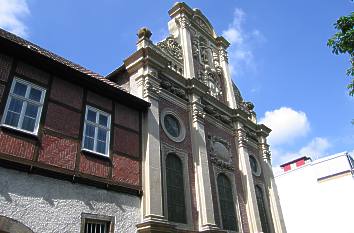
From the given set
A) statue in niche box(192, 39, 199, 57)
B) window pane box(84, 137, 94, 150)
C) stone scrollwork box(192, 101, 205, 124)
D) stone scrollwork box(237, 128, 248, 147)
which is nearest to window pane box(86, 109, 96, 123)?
window pane box(84, 137, 94, 150)

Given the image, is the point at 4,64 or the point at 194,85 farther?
the point at 194,85

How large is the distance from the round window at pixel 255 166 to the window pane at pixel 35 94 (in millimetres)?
13435

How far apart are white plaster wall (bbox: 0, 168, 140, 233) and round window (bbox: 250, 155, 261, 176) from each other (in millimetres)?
10902

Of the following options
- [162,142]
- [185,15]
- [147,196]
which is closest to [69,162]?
[147,196]

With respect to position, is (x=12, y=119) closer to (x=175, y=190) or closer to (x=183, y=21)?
(x=175, y=190)

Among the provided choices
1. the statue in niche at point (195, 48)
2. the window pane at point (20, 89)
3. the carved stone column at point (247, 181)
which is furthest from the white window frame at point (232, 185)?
the window pane at point (20, 89)

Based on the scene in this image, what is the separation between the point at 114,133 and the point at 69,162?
211 centimetres

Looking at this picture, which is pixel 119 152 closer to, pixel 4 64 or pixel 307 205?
pixel 4 64

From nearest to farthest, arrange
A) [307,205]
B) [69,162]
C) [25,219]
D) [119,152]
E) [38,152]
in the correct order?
[25,219], [38,152], [69,162], [119,152], [307,205]

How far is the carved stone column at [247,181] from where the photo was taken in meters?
16.3

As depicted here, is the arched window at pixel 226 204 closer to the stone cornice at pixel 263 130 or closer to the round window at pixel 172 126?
the round window at pixel 172 126

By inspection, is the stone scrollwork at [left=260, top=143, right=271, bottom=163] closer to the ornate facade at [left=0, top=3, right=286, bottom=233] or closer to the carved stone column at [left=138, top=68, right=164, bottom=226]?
the ornate facade at [left=0, top=3, right=286, bottom=233]

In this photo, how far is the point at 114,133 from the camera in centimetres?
1102

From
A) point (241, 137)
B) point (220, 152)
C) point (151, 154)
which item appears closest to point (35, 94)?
point (151, 154)
